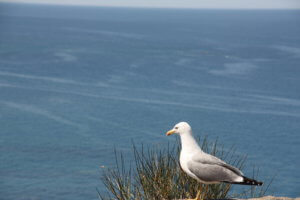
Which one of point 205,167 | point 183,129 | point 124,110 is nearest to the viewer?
point 205,167

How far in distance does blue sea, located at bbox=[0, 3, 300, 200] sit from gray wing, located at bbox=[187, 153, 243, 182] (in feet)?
103

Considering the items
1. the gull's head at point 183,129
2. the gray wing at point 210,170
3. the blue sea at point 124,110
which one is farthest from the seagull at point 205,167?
the blue sea at point 124,110

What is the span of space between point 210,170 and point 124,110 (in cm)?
5019

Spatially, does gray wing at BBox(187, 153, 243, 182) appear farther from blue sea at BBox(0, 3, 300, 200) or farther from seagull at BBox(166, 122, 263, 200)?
blue sea at BBox(0, 3, 300, 200)

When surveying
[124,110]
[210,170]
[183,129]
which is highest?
[124,110]

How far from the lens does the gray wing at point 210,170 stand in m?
8.51

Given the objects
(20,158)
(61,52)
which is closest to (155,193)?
(20,158)

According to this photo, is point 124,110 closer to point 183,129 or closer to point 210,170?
point 183,129

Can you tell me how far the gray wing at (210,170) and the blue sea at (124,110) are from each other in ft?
103

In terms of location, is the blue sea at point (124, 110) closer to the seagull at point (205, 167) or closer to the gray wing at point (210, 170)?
the seagull at point (205, 167)

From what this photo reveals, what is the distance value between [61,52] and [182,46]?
2614 centimetres

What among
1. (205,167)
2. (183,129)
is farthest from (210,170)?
(183,129)

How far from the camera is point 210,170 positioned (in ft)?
28.1

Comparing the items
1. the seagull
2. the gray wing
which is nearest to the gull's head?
the seagull
